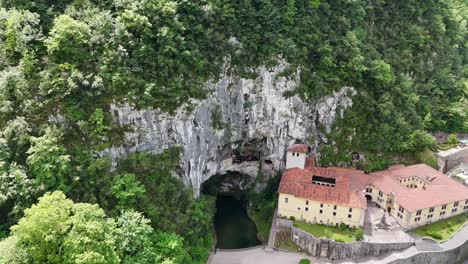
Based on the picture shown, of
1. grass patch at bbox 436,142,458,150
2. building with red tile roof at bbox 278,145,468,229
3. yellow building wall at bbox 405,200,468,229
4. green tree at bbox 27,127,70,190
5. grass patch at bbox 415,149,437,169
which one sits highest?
green tree at bbox 27,127,70,190

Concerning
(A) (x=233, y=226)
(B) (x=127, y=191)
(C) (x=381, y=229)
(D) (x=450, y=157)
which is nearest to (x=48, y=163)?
(B) (x=127, y=191)

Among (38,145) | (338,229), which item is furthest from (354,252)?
(38,145)

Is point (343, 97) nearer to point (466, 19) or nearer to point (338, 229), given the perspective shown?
point (338, 229)

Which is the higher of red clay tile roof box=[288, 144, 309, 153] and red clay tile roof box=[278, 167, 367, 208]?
red clay tile roof box=[288, 144, 309, 153]

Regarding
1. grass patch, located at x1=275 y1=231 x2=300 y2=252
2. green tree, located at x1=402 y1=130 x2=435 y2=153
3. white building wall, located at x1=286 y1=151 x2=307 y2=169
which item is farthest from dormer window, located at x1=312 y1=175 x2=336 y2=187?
green tree, located at x1=402 y1=130 x2=435 y2=153

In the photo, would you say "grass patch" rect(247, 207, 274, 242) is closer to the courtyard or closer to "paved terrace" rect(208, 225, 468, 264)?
"paved terrace" rect(208, 225, 468, 264)

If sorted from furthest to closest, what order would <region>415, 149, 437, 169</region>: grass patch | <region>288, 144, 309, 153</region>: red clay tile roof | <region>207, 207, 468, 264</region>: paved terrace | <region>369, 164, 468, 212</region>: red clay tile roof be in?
<region>415, 149, 437, 169</region>: grass patch < <region>288, 144, 309, 153</region>: red clay tile roof < <region>369, 164, 468, 212</region>: red clay tile roof < <region>207, 207, 468, 264</region>: paved terrace
